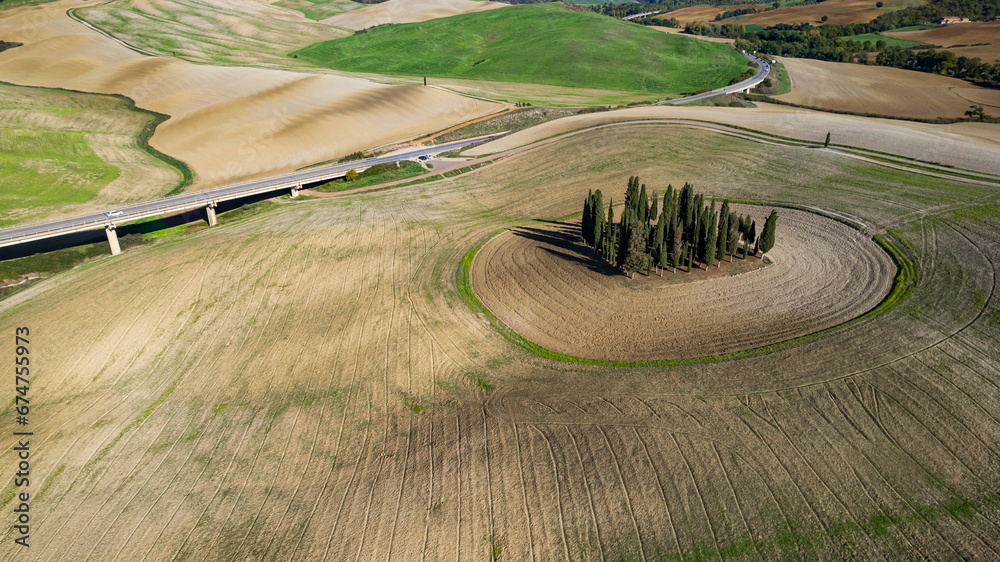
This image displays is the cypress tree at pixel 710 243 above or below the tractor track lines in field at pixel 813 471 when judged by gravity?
above

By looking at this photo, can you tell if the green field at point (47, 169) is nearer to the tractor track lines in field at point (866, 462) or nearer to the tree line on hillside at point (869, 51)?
the tractor track lines in field at point (866, 462)

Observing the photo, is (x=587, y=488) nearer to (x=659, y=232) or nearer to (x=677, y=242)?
(x=659, y=232)

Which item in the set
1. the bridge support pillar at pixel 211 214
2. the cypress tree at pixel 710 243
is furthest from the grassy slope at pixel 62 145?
the cypress tree at pixel 710 243

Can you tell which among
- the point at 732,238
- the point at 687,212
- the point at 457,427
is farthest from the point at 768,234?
the point at 457,427

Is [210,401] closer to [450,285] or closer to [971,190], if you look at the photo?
[450,285]

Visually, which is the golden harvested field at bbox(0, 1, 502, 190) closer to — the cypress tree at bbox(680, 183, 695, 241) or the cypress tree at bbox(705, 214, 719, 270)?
the cypress tree at bbox(680, 183, 695, 241)

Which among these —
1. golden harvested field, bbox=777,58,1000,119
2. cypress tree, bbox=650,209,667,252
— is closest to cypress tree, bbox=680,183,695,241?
cypress tree, bbox=650,209,667,252
